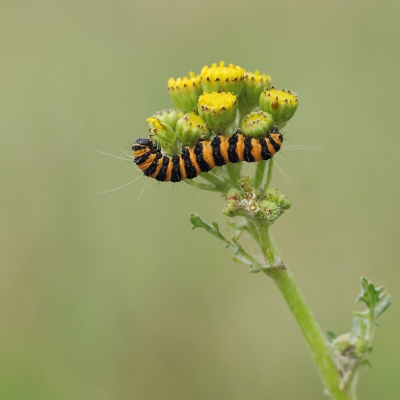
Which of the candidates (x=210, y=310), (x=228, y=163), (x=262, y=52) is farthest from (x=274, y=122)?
(x=262, y=52)

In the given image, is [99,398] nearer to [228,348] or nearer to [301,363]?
[228,348]

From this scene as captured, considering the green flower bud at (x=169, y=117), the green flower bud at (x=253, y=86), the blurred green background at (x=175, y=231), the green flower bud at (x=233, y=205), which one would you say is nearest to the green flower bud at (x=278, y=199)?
the green flower bud at (x=233, y=205)

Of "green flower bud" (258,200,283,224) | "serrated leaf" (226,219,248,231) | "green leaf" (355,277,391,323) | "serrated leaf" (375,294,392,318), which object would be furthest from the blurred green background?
"green flower bud" (258,200,283,224)

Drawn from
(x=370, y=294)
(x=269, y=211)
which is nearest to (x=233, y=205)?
(x=269, y=211)

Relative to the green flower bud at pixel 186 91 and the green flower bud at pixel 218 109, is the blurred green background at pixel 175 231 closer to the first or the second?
the green flower bud at pixel 186 91

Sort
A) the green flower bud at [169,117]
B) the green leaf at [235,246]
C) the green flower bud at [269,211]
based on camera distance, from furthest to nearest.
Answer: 1. the green flower bud at [169,117]
2. the green leaf at [235,246]
3. the green flower bud at [269,211]

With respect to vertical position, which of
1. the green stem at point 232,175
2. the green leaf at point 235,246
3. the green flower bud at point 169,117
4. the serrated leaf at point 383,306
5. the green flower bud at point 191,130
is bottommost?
the serrated leaf at point 383,306
